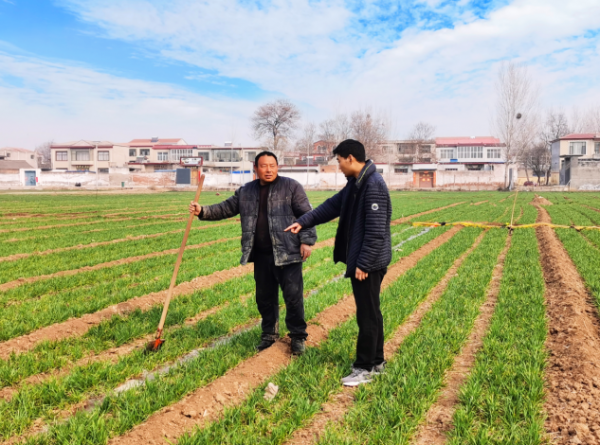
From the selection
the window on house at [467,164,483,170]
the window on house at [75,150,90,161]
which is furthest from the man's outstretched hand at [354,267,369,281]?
the window on house at [75,150,90,161]

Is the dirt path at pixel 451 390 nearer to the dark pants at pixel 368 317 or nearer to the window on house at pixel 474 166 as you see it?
the dark pants at pixel 368 317

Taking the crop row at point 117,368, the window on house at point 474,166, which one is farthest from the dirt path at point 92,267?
the window on house at point 474,166

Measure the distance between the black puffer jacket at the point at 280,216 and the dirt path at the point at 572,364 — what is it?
2588 mm

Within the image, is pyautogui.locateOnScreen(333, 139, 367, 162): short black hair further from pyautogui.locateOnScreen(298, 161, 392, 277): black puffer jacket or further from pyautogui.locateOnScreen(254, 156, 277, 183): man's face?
pyautogui.locateOnScreen(254, 156, 277, 183): man's face

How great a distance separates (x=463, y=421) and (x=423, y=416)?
306 millimetres

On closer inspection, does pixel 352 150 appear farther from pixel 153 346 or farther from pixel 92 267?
pixel 92 267

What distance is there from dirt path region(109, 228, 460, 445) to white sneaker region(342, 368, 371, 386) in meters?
0.72

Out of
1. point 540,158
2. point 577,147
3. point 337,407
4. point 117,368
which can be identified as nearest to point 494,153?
point 577,147

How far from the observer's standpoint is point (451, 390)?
13.7 ft

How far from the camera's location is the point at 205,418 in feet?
11.8

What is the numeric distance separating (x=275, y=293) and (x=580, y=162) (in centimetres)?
6357

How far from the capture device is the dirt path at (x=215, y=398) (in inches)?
133

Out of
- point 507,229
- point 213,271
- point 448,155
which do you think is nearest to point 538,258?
point 507,229

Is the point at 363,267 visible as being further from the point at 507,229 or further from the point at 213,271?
the point at 507,229
